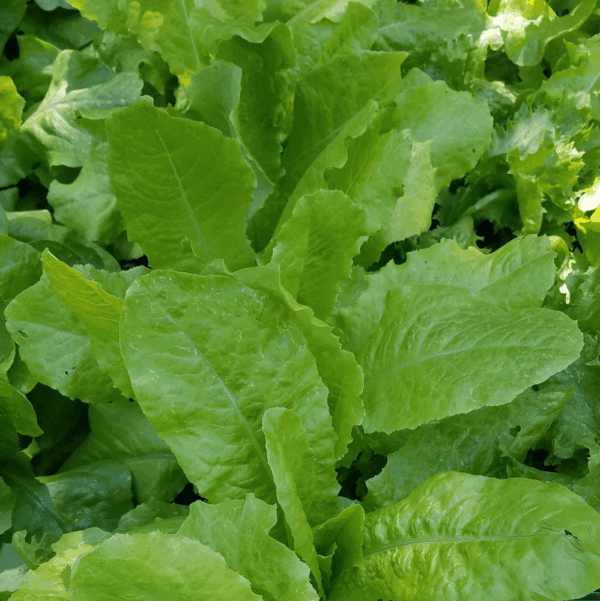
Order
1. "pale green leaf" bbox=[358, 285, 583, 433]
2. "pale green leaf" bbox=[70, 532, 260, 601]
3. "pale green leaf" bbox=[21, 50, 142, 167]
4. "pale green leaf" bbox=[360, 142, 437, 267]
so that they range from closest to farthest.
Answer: "pale green leaf" bbox=[70, 532, 260, 601] → "pale green leaf" bbox=[358, 285, 583, 433] → "pale green leaf" bbox=[360, 142, 437, 267] → "pale green leaf" bbox=[21, 50, 142, 167]

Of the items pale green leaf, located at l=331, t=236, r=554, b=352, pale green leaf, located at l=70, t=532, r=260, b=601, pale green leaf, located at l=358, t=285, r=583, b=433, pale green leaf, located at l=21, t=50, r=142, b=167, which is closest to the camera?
pale green leaf, located at l=70, t=532, r=260, b=601

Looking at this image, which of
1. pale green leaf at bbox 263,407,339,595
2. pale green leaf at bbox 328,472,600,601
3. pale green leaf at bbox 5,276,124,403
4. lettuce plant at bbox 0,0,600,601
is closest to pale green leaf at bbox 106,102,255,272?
lettuce plant at bbox 0,0,600,601

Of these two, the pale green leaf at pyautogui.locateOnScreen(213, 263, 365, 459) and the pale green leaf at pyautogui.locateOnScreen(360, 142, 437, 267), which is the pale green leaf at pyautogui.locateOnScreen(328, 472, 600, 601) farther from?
the pale green leaf at pyautogui.locateOnScreen(360, 142, 437, 267)

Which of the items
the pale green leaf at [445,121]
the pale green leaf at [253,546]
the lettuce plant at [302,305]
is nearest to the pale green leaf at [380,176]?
the lettuce plant at [302,305]

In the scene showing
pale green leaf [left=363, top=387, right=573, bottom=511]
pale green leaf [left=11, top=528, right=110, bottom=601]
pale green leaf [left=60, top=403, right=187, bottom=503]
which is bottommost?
pale green leaf [left=60, top=403, right=187, bottom=503]

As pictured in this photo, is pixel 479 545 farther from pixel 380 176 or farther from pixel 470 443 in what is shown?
pixel 380 176

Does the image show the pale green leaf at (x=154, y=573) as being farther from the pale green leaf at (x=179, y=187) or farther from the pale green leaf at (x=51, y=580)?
the pale green leaf at (x=179, y=187)

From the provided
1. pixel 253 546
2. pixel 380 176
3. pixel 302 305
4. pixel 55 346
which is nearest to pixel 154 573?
pixel 253 546
